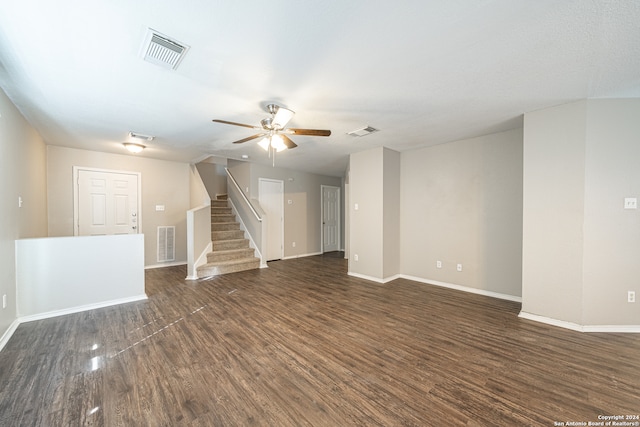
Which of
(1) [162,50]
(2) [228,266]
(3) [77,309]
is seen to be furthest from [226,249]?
(1) [162,50]

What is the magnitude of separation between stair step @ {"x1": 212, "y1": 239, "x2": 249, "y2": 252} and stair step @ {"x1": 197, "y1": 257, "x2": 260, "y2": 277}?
433mm

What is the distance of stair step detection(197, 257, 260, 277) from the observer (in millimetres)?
4969

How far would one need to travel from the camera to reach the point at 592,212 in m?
2.73

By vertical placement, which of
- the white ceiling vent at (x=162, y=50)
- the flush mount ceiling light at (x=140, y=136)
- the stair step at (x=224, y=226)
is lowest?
the stair step at (x=224, y=226)

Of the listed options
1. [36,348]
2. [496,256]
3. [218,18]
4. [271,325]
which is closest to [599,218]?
[496,256]

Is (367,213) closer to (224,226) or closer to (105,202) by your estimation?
(224,226)

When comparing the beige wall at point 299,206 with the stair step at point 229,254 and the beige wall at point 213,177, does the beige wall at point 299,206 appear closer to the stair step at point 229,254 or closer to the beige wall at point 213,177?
the stair step at point 229,254

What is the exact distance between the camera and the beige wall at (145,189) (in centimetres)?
461

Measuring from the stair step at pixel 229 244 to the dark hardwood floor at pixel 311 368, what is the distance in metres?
2.16

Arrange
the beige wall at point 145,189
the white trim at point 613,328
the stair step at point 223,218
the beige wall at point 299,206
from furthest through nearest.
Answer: the beige wall at point 299,206, the stair step at point 223,218, the beige wall at point 145,189, the white trim at point 613,328

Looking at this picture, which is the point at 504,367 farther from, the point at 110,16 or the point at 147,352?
the point at 110,16

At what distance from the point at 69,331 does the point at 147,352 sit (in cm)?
128

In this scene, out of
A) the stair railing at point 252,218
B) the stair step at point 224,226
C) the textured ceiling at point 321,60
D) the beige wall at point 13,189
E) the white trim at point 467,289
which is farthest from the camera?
the stair step at point 224,226

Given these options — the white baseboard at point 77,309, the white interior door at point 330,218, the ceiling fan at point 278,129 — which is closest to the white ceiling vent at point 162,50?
the ceiling fan at point 278,129
